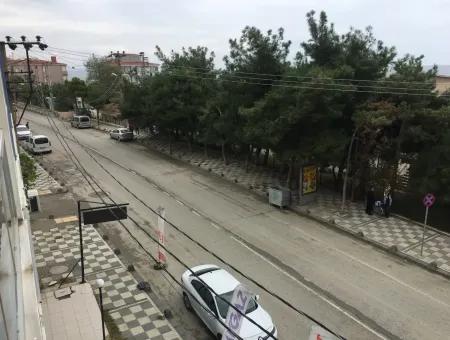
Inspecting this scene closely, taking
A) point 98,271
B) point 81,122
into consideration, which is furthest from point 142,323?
point 81,122

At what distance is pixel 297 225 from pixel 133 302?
7923 millimetres

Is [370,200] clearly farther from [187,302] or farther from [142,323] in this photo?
[142,323]

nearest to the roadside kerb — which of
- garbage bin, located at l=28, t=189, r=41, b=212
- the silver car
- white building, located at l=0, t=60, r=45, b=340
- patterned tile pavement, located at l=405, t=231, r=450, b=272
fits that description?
patterned tile pavement, located at l=405, t=231, r=450, b=272

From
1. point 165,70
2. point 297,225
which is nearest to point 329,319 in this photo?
point 297,225

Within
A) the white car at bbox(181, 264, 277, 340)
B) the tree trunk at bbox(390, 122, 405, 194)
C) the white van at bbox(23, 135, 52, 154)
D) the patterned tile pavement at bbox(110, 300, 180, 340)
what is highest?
the tree trunk at bbox(390, 122, 405, 194)

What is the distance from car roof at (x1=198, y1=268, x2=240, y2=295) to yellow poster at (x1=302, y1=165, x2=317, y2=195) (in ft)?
28.8

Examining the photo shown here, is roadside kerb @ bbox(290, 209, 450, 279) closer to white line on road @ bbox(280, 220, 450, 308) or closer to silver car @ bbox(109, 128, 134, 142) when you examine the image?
white line on road @ bbox(280, 220, 450, 308)

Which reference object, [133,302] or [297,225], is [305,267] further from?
[133,302]

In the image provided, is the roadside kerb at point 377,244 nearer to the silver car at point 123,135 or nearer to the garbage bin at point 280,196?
the garbage bin at point 280,196

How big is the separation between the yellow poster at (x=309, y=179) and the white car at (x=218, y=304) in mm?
8593

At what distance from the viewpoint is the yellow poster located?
18.5 meters

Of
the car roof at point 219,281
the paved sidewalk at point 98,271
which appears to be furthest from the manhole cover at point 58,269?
the car roof at point 219,281

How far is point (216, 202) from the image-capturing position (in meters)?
19.5

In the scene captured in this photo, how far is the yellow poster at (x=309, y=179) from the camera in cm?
1853
